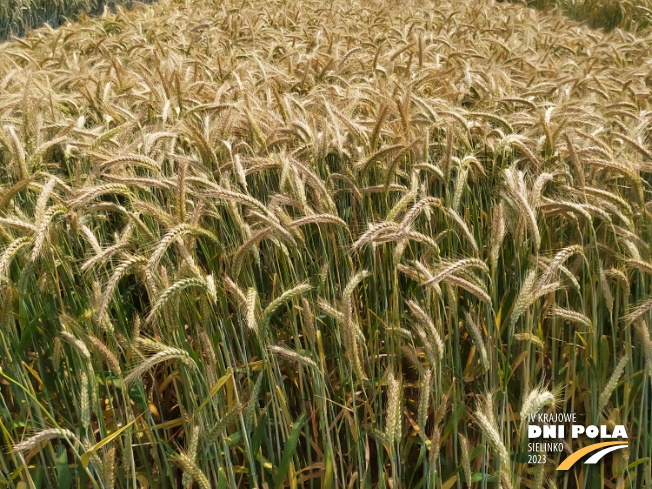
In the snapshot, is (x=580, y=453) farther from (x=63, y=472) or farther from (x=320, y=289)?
(x=63, y=472)

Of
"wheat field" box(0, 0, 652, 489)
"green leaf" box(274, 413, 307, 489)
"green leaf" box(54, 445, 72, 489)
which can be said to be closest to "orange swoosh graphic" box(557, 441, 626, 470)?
"wheat field" box(0, 0, 652, 489)

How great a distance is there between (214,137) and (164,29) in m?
3.90

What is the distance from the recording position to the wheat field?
4.79 ft

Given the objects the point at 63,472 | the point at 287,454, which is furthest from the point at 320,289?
the point at 63,472

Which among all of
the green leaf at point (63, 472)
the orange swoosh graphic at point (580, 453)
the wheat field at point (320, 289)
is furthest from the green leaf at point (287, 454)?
the orange swoosh graphic at point (580, 453)

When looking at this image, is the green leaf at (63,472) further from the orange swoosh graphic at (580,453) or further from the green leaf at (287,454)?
the orange swoosh graphic at (580,453)

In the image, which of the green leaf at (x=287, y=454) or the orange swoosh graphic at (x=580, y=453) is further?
the orange swoosh graphic at (x=580, y=453)

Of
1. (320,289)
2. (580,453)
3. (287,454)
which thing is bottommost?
(580,453)

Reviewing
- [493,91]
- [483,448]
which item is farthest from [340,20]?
[483,448]

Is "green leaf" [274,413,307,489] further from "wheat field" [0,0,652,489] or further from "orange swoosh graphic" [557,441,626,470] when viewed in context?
"orange swoosh graphic" [557,441,626,470]

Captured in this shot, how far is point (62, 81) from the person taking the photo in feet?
9.87

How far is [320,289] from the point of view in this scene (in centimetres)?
172

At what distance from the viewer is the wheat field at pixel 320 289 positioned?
146 centimetres

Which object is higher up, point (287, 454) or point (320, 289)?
point (320, 289)
